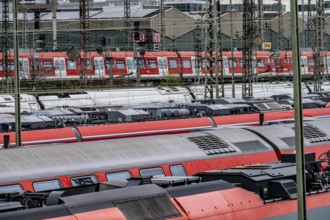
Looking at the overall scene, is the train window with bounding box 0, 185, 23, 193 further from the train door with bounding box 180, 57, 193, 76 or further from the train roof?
the train door with bounding box 180, 57, 193, 76

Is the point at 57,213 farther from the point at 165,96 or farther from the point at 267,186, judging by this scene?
the point at 165,96

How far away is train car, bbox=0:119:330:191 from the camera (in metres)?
19.5

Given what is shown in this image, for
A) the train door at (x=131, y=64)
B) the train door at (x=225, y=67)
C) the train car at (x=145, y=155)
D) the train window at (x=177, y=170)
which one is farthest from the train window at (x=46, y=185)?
the train door at (x=225, y=67)

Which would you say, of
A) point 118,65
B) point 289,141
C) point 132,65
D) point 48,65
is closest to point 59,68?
point 48,65

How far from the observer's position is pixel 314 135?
28.4 meters

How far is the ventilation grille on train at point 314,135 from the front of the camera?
28.1m

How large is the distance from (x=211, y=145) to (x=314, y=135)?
4975 mm

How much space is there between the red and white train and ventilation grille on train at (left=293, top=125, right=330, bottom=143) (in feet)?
121

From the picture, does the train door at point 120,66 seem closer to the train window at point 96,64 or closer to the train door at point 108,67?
the train door at point 108,67

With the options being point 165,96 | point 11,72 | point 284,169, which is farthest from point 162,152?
point 11,72

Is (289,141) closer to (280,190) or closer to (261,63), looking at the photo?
(280,190)

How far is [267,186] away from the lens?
687 inches

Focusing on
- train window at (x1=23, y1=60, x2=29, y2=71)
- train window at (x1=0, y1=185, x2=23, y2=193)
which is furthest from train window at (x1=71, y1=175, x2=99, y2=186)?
train window at (x1=23, y1=60, x2=29, y2=71)

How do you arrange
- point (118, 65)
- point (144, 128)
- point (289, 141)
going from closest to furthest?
point (289, 141) → point (144, 128) → point (118, 65)
